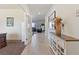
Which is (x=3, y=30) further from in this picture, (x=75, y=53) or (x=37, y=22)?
(x=37, y=22)

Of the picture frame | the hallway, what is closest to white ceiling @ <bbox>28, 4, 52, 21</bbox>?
the picture frame

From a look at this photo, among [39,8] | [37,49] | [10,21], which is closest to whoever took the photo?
[37,49]

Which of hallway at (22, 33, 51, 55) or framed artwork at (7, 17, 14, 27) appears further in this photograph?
framed artwork at (7, 17, 14, 27)

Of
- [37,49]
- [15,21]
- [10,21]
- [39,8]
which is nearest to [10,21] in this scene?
[10,21]

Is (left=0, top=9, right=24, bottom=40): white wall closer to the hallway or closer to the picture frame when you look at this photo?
the picture frame

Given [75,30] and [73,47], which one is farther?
[75,30]

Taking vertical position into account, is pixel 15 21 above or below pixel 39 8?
below

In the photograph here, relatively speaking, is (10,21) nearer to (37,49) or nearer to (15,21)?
(15,21)

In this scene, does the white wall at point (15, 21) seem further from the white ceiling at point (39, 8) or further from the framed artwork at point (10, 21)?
the white ceiling at point (39, 8)

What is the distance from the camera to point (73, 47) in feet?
9.09

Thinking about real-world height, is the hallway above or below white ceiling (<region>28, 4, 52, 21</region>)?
below

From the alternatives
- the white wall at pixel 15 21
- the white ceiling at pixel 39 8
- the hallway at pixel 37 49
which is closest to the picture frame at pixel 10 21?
the white wall at pixel 15 21

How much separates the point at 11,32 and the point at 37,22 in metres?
15.8
